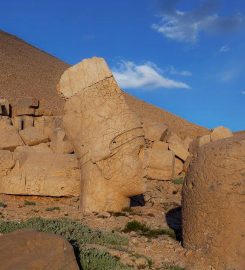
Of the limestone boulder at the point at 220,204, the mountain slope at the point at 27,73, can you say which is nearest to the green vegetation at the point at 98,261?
the limestone boulder at the point at 220,204

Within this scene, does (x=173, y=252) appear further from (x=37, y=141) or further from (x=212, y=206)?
(x=37, y=141)

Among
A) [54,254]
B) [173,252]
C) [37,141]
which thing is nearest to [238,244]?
[173,252]

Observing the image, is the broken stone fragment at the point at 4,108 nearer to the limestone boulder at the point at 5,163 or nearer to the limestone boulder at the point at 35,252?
the limestone boulder at the point at 5,163

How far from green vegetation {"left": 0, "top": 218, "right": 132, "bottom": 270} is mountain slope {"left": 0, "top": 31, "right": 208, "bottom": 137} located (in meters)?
14.8

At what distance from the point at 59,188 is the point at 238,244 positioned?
232 inches

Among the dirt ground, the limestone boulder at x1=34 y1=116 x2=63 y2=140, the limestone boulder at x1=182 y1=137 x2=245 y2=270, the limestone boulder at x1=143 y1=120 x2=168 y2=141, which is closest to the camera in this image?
the limestone boulder at x1=182 y1=137 x2=245 y2=270

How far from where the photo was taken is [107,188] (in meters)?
9.78

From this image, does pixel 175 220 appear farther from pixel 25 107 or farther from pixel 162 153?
pixel 25 107

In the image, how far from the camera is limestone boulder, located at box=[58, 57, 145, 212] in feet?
31.8

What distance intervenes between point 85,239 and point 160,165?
29.0 feet

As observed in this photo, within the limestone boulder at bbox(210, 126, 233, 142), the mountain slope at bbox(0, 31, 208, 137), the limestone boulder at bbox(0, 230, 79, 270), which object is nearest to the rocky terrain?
Answer: the limestone boulder at bbox(0, 230, 79, 270)

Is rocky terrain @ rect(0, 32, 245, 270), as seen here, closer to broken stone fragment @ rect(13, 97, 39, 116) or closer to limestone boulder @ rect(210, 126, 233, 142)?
broken stone fragment @ rect(13, 97, 39, 116)

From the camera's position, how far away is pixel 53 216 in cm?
931

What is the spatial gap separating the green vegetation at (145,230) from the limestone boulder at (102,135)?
1254mm
